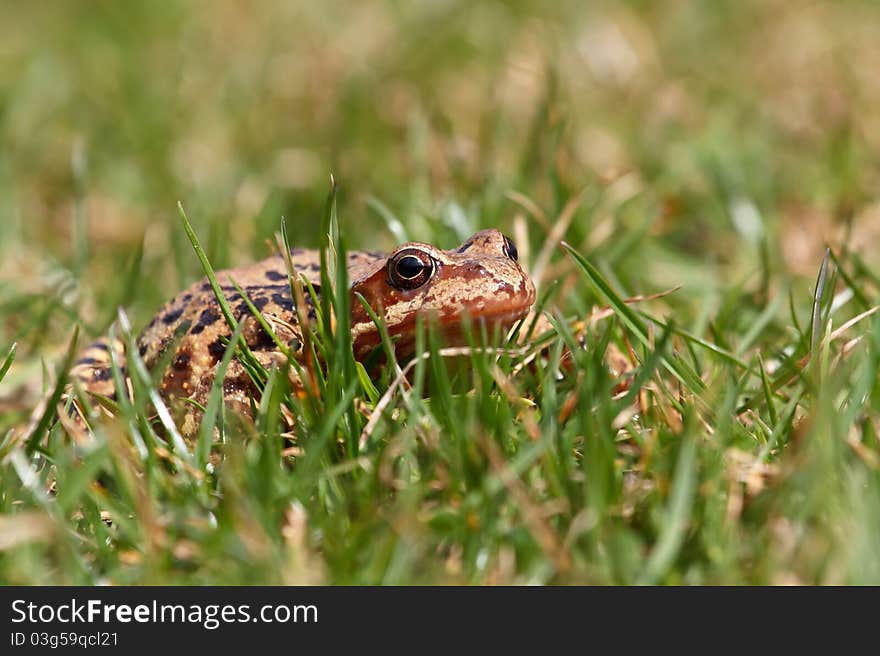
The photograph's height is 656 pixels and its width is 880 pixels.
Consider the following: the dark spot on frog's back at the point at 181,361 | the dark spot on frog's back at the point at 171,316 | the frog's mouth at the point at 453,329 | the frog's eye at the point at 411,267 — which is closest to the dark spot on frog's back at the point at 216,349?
the dark spot on frog's back at the point at 181,361

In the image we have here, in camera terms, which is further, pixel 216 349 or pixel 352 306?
pixel 216 349

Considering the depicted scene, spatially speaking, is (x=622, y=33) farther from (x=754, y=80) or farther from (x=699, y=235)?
(x=699, y=235)

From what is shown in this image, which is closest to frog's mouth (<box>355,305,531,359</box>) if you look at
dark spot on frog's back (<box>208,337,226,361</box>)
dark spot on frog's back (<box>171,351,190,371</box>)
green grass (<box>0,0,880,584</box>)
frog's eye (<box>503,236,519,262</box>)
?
green grass (<box>0,0,880,584</box>)

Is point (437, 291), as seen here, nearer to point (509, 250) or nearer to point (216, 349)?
point (509, 250)

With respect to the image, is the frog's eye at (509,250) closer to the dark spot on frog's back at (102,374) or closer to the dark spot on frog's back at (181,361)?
the dark spot on frog's back at (181,361)

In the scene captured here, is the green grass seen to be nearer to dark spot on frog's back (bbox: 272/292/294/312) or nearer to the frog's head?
the frog's head

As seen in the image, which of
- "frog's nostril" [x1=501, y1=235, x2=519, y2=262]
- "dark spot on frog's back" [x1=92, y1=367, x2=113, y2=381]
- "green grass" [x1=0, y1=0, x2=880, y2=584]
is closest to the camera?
"green grass" [x1=0, y1=0, x2=880, y2=584]

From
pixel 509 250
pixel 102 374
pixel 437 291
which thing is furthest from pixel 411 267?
pixel 102 374
